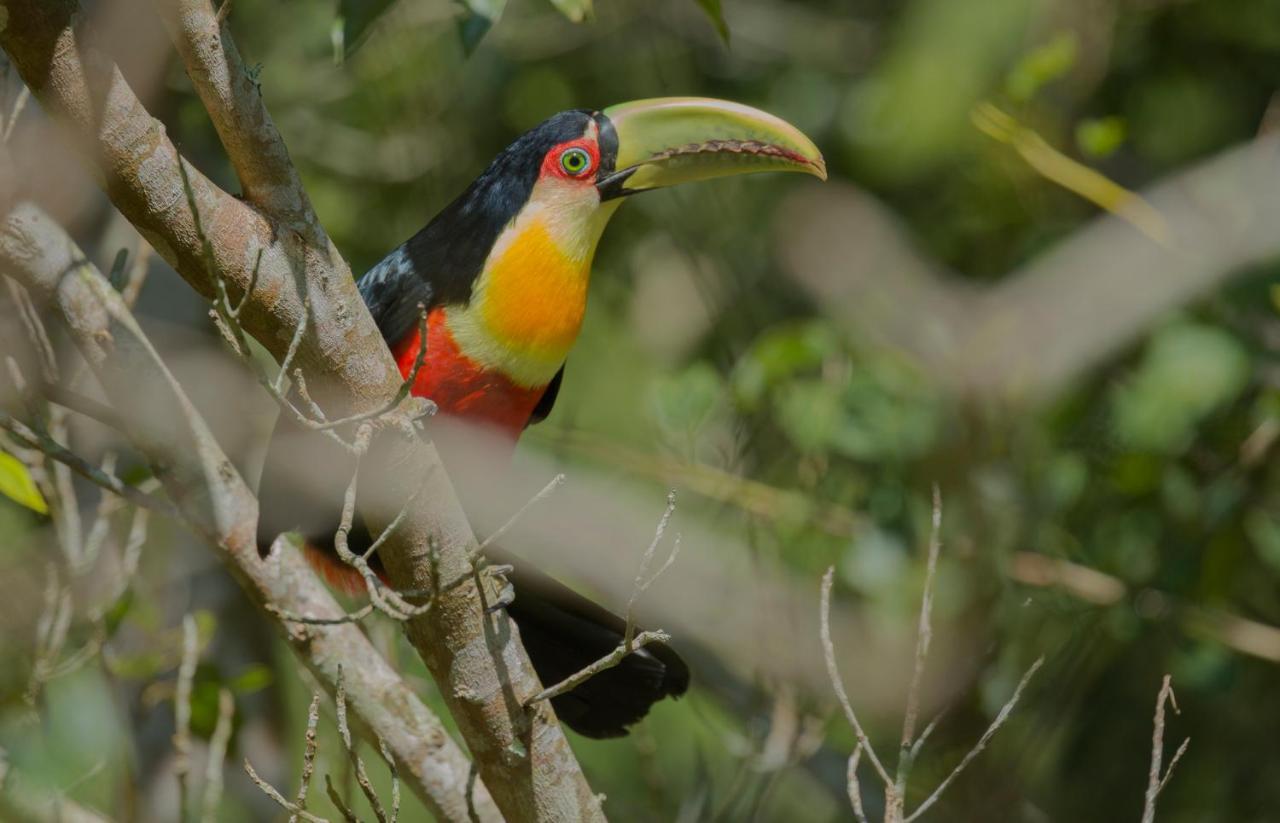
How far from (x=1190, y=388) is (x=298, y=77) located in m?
3.18

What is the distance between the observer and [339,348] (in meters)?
2.15

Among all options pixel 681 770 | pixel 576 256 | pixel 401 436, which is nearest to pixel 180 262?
pixel 401 436

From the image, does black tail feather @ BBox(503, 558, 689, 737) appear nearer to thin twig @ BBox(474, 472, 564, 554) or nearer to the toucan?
the toucan

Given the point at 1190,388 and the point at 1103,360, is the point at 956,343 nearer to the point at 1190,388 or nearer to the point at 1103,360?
the point at 1103,360

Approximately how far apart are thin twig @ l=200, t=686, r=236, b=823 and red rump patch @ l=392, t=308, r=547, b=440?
751 millimetres

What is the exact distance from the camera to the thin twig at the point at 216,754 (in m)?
2.70

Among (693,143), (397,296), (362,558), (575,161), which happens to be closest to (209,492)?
(397,296)

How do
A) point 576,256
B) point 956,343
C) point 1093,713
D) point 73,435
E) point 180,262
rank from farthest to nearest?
point 1093,713
point 956,343
point 73,435
point 576,256
point 180,262

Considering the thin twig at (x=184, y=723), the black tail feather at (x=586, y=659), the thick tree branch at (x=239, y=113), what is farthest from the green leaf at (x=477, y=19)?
the thin twig at (x=184, y=723)

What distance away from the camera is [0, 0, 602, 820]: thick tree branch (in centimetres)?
196

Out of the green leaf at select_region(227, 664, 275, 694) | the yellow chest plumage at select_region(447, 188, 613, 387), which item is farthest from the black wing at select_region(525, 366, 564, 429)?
the green leaf at select_region(227, 664, 275, 694)

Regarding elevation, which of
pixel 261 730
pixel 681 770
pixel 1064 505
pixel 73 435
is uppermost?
pixel 73 435

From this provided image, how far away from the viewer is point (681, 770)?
4.90 meters

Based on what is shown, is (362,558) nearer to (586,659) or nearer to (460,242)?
(586,659)
